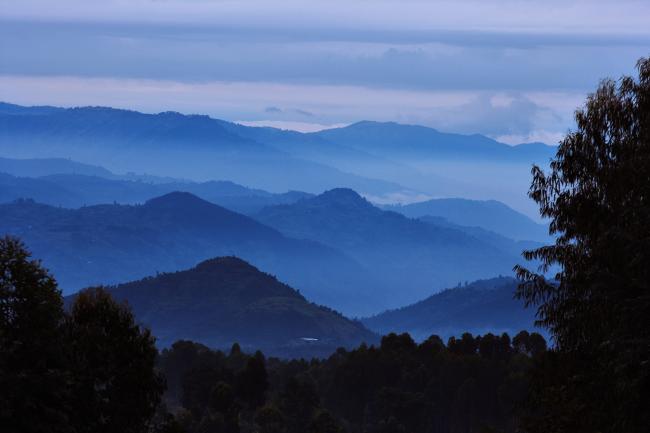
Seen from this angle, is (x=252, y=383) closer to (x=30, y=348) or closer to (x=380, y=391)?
(x=380, y=391)

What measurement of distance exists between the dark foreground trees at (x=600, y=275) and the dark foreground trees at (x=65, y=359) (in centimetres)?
1808

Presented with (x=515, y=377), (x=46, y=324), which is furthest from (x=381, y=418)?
(x=46, y=324)

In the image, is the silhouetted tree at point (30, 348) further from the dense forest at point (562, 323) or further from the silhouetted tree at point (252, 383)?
the silhouetted tree at point (252, 383)

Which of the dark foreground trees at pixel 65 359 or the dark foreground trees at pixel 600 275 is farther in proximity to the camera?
the dark foreground trees at pixel 65 359

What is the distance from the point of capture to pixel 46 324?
4206cm

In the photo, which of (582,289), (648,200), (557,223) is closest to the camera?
(648,200)

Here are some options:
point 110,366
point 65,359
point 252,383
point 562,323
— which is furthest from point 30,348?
point 252,383

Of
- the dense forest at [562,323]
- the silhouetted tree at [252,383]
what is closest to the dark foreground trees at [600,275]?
the dense forest at [562,323]

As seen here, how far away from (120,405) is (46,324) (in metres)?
8.62

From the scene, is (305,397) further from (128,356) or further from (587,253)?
(587,253)

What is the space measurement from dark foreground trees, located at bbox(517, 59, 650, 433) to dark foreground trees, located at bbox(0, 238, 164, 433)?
59.3 ft

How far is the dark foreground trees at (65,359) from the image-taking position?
39.8 m

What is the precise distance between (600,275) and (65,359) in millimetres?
20293

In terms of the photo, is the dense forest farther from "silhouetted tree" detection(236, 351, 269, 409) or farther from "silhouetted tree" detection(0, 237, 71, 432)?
"silhouetted tree" detection(236, 351, 269, 409)
